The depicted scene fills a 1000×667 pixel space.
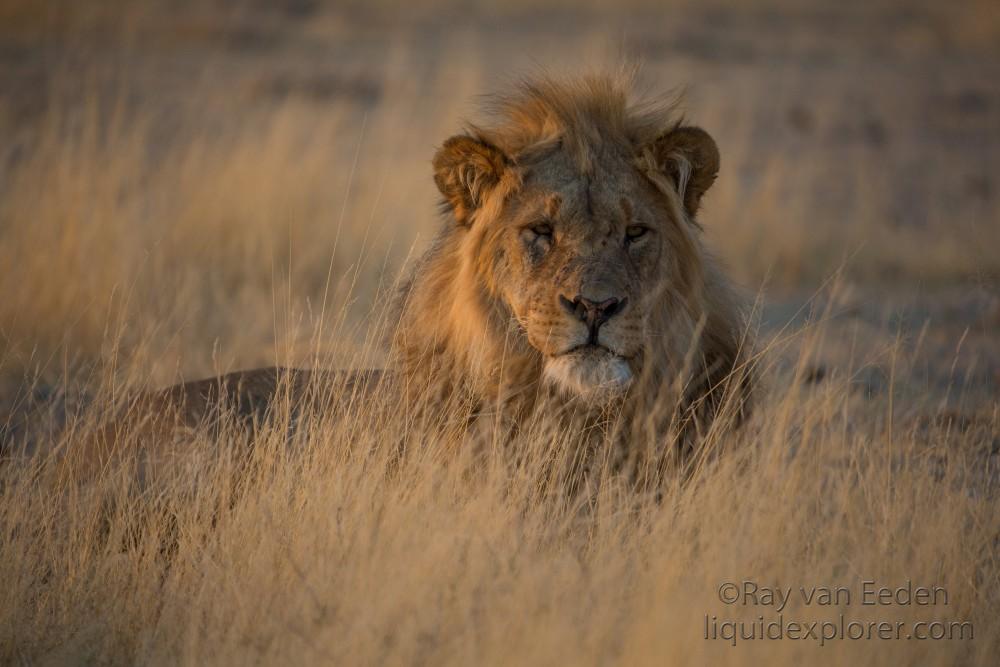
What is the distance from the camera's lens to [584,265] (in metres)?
4.27

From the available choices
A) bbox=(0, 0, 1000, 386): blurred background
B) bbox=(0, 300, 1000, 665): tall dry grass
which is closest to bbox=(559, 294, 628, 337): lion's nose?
bbox=(0, 300, 1000, 665): tall dry grass

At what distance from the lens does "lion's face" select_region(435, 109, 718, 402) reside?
4.19m

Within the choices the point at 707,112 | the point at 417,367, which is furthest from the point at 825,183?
the point at 417,367

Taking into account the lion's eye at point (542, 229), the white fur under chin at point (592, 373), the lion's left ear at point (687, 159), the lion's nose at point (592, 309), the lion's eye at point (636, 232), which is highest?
the lion's left ear at point (687, 159)

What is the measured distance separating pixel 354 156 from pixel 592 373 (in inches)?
399

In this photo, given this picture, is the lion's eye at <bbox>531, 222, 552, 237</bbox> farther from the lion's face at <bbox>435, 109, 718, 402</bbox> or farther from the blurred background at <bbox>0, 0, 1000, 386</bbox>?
the blurred background at <bbox>0, 0, 1000, 386</bbox>

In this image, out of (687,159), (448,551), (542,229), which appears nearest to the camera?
(448,551)

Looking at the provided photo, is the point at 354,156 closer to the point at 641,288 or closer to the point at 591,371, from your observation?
the point at 641,288

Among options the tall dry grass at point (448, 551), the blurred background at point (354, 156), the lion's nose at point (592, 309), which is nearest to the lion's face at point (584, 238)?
the lion's nose at point (592, 309)

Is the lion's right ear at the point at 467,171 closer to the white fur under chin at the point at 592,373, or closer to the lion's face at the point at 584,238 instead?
the lion's face at the point at 584,238

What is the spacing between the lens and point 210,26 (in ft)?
71.5

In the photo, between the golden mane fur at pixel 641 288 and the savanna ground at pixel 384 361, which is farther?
the golden mane fur at pixel 641 288

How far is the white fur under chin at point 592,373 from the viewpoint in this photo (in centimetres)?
418

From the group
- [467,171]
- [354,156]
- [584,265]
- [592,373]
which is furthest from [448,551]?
[354,156]
